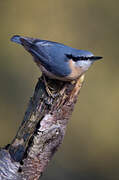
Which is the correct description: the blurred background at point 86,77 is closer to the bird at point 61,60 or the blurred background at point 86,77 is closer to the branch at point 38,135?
the bird at point 61,60

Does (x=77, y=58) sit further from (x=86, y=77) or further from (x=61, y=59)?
(x=86, y=77)

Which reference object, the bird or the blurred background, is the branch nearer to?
the bird

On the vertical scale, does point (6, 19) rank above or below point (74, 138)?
above

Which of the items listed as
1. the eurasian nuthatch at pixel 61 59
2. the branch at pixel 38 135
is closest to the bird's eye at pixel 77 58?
the eurasian nuthatch at pixel 61 59

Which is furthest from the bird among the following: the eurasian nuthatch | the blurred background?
the blurred background

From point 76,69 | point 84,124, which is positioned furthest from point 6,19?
point 76,69

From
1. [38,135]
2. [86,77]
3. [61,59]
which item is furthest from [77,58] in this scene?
[86,77]

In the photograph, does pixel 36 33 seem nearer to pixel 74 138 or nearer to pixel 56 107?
pixel 74 138
